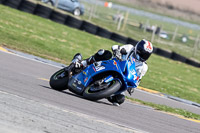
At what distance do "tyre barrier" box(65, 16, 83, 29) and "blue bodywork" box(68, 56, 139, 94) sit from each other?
41.9 feet

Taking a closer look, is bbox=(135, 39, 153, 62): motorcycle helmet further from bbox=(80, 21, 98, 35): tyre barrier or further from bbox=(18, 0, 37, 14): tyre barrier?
bbox=(80, 21, 98, 35): tyre barrier

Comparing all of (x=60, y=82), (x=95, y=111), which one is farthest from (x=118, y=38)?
(x=95, y=111)

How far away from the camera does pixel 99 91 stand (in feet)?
25.7

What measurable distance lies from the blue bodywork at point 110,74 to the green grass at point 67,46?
6.12m

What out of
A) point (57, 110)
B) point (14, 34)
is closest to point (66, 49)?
point (14, 34)

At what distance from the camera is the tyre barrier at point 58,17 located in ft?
67.7

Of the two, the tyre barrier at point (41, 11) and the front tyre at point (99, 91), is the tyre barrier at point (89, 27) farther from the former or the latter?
the front tyre at point (99, 91)

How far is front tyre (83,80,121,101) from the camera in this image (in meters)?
7.71

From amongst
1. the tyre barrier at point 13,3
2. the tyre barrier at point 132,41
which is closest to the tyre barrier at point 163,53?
the tyre barrier at point 132,41

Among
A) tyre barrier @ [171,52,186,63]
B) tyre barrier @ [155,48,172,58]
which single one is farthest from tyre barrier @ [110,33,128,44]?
tyre barrier @ [171,52,186,63]

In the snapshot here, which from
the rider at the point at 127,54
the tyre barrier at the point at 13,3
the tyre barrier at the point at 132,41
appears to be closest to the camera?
the rider at the point at 127,54

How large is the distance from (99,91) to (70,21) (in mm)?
13324

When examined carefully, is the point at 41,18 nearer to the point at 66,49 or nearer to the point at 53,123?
the point at 66,49

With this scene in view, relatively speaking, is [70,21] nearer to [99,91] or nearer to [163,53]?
[163,53]
